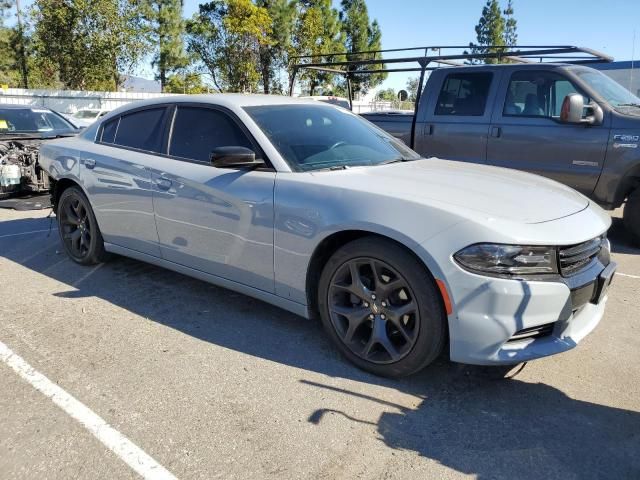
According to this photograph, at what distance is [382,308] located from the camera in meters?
3.03

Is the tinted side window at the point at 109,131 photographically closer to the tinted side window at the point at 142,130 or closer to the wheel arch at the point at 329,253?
the tinted side window at the point at 142,130

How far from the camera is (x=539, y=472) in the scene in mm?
2312

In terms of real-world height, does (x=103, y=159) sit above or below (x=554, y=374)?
above

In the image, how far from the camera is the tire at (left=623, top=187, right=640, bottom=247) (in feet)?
19.6

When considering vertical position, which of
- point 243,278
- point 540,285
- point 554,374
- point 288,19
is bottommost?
point 554,374

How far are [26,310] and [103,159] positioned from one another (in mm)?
Result: 1415

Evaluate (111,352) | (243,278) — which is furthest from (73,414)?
(243,278)

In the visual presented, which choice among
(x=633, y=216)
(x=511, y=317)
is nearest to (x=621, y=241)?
(x=633, y=216)

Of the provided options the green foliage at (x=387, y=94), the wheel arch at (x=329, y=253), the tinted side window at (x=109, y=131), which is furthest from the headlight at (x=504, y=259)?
the green foliage at (x=387, y=94)

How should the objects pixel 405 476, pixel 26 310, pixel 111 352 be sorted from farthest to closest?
1. pixel 26 310
2. pixel 111 352
3. pixel 405 476

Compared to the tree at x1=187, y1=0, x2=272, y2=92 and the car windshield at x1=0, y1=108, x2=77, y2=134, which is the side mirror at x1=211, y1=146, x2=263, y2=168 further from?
the tree at x1=187, y1=0, x2=272, y2=92

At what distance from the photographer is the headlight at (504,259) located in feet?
8.66

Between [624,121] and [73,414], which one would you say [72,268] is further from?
[624,121]

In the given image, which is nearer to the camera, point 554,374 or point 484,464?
point 484,464
